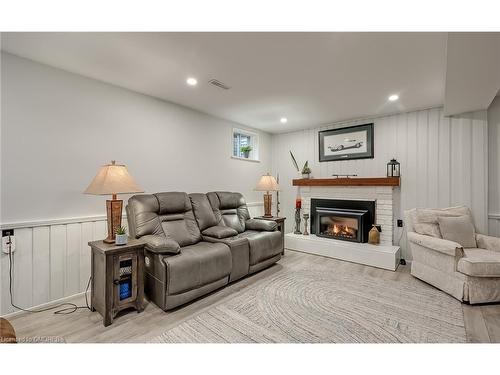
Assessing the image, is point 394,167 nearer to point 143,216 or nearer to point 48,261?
point 143,216

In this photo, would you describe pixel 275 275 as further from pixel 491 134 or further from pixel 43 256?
pixel 491 134

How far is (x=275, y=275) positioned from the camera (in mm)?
3189

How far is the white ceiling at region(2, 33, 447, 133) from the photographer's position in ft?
6.25

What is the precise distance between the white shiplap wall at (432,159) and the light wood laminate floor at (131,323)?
1558 millimetres

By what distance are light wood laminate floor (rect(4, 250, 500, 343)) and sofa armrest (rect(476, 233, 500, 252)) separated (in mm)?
733

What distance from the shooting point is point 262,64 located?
2.32m

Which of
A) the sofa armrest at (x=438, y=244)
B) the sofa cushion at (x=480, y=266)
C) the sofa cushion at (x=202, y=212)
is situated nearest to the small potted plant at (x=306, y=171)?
the sofa armrest at (x=438, y=244)

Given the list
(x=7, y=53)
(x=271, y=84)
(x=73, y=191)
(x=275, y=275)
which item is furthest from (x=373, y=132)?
(x=7, y=53)

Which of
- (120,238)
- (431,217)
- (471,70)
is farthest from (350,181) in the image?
(120,238)

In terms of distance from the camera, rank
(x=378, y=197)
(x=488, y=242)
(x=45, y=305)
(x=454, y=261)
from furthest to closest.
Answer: (x=378, y=197) < (x=488, y=242) < (x=454, y=261) < (x=45, y=305)

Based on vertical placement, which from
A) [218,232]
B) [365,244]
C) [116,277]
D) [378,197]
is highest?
[378,197]

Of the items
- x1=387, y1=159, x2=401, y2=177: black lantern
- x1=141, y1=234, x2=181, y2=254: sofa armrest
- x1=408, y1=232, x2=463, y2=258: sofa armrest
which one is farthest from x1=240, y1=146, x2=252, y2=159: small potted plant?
x1=408, y1=232, x2=463, y2=258: sofa armrest

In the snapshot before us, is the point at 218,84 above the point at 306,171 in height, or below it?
above

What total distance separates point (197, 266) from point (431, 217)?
3032mm
